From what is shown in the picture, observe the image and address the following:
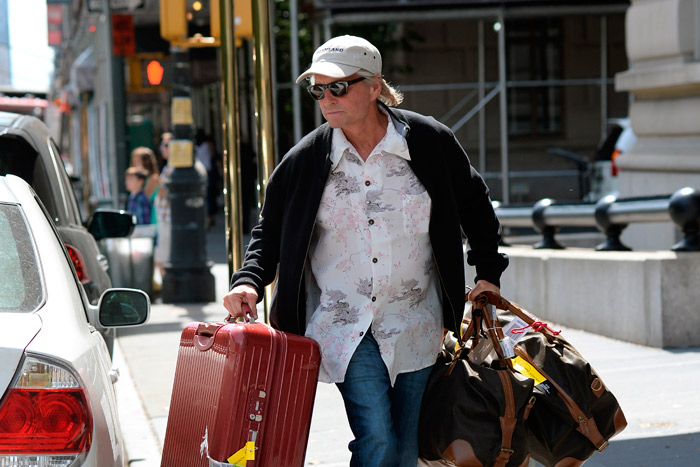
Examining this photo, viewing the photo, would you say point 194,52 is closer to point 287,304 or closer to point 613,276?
point 613,276

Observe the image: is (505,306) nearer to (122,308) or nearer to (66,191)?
(122,308)

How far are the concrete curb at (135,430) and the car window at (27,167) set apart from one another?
108 centimetres

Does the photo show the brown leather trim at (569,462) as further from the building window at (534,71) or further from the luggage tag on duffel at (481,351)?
the building window at (534,71)

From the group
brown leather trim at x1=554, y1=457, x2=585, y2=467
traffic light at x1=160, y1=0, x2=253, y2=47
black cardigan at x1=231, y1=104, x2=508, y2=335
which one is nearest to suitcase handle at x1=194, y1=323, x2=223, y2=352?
black cardigan at x1=231, y1=104, x2=508, y2=335

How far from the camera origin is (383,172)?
378cm

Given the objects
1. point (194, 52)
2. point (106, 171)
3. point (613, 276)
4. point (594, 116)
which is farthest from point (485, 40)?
point (613, 276)

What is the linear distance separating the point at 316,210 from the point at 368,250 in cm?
21

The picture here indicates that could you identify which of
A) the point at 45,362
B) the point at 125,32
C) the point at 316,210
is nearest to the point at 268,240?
the point at 316,210

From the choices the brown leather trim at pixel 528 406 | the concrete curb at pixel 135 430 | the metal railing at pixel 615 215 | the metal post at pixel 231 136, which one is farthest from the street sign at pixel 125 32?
the brown leather trim at pixel 528 406

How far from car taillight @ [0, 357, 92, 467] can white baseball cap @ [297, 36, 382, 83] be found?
125cm

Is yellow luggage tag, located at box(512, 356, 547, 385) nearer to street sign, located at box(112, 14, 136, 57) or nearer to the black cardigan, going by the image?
the black cardigan

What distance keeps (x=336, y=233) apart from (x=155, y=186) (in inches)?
408

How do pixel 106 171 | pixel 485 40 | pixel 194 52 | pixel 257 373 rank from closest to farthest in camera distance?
pixel 257 373
pixel 485 40
pixel 194 52
pixel 106 171

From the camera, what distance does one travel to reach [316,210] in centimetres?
375
